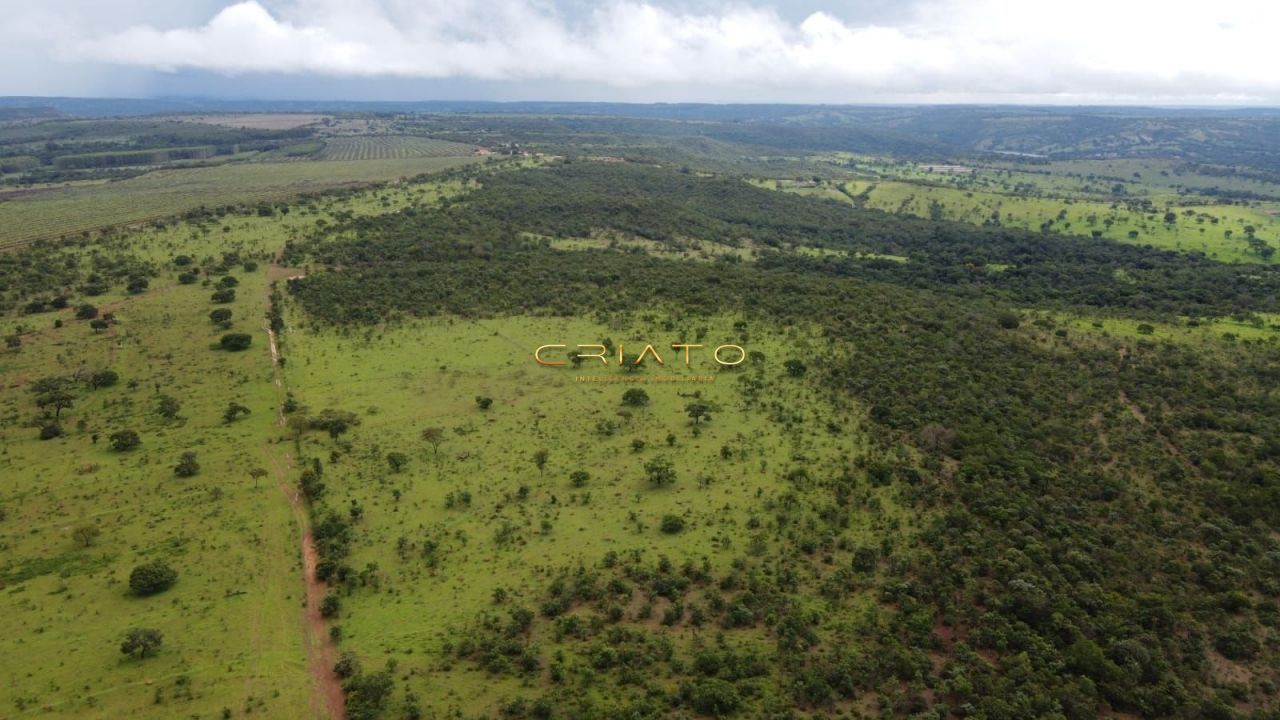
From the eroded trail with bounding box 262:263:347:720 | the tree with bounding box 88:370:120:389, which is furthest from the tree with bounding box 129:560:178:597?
the tree with bounding box 88:370:120:389

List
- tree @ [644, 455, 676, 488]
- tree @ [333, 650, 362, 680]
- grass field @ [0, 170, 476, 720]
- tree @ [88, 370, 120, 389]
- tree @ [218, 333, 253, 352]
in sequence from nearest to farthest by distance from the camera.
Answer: grass field @ [0, 170, 476, 720], tree @ [333, 650, 362, 680], tree @ [644, 455, 676, 488], tree @ [88, 370, 120, 389], tree @ [218, 333, 253, 352]

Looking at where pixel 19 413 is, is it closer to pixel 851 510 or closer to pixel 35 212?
pixel 851 510

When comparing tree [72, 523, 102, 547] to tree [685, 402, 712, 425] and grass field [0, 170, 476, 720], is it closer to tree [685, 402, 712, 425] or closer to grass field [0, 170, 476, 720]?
grass field [0, 170, 476, 720]

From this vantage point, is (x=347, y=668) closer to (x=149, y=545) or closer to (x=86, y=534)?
(x=149, y=545)

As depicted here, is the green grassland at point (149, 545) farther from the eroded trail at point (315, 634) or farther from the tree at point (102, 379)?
the tree at point (102, 379)

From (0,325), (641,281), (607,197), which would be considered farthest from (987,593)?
(607,197)

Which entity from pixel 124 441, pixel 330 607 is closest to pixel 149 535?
pixel 124 441

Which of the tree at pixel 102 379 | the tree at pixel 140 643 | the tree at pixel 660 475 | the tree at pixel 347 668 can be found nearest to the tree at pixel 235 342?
the tree at pixel 102 379
